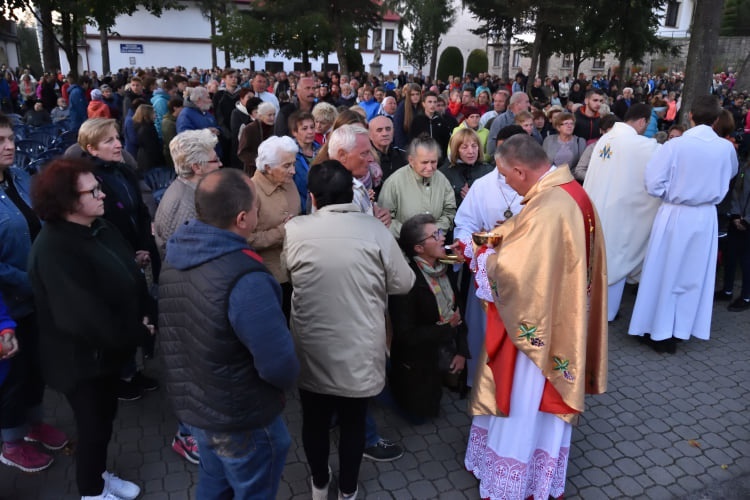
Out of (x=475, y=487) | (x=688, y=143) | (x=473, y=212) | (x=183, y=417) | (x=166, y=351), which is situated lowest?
(x=475, y=487)

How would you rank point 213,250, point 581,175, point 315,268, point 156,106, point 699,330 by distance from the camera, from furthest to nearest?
point 156,106
point 581,175
point 699,330
point 315,268
point 213,250

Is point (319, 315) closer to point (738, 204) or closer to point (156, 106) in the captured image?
point (738, 204)

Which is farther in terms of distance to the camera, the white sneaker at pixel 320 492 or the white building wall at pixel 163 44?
the white building wall at pixel 163 44

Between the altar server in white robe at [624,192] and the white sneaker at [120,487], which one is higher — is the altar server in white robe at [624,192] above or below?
above

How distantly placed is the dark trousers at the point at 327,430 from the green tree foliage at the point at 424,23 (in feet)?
121

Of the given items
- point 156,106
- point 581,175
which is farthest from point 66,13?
point 581,175

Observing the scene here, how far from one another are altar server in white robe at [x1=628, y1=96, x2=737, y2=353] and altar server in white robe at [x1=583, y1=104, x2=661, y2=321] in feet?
0.93

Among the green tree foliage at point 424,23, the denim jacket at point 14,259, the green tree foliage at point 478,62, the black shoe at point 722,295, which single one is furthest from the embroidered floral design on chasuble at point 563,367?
the green tree foliage at point 478,62

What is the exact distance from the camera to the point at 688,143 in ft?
15.2

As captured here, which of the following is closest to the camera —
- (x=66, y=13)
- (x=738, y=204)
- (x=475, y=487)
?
(x=475, y=487)

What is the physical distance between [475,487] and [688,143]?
324 centimetres

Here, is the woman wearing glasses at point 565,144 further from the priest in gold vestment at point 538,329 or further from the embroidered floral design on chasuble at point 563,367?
the embroidered floral design on chasuble at point 563,367

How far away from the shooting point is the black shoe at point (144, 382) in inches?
165

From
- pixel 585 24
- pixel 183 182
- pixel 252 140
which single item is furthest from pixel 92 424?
pixel 585 24
